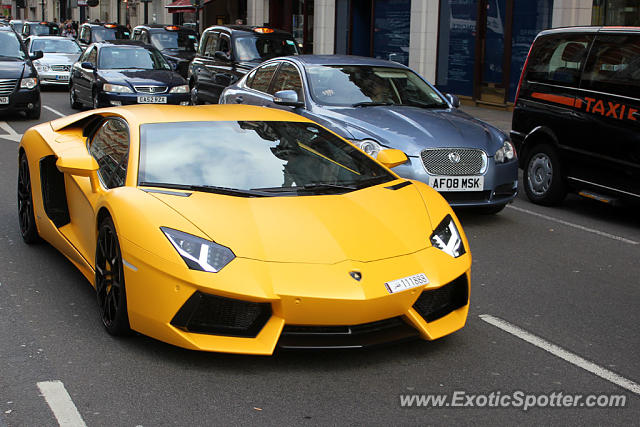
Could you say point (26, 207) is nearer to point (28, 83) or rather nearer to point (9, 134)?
point (9, 134)

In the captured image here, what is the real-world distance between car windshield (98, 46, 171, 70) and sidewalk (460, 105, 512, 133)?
6728 millimetres

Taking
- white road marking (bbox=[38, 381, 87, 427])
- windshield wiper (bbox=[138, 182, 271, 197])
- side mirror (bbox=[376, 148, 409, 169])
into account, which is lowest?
white road marking (bbox=[38, 381, 87, 427])

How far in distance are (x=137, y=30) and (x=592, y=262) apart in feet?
71.3

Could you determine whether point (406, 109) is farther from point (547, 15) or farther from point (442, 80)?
point (442, 80)

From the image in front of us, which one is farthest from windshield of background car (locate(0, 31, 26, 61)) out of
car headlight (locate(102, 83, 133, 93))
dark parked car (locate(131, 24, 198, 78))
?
dark parked car (locate(131, 24, 198, 78))

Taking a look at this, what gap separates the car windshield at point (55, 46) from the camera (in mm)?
26312

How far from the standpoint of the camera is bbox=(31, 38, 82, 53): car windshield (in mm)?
26312

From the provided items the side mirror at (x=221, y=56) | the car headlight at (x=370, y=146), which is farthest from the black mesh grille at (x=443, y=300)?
the side mirror at (x=221, y=56)

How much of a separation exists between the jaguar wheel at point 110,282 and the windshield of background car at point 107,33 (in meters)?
25.9

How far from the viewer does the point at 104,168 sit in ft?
18.6

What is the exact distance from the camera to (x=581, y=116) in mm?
9453

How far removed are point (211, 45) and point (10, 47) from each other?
4.04 meters

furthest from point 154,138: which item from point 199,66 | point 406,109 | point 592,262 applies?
point 199,66

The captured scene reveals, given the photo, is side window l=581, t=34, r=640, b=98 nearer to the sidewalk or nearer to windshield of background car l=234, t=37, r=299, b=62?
the sidewalk
